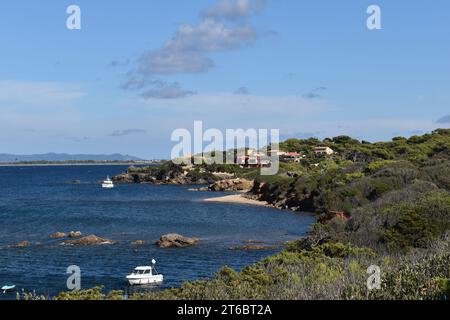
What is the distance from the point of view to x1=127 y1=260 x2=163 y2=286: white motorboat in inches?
1281

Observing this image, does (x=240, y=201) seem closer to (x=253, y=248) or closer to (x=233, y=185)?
(x=233, y=185)

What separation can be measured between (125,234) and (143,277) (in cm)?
2087

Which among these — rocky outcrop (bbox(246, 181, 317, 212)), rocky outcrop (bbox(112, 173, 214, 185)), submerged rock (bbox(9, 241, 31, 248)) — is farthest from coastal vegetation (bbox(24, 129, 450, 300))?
rocky outcrop (bbox(112, 173, 214, 185))

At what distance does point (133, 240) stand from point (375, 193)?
26.6 m

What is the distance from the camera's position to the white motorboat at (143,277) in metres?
32.5

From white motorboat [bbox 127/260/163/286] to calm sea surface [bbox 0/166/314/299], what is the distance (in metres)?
0.60

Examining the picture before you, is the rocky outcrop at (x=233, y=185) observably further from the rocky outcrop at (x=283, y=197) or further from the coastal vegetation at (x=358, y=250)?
the coastal vegetation at (x=358, y=250)

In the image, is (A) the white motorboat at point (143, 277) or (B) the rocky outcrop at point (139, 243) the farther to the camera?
(B) the rocky outcrop at point (139, 243)

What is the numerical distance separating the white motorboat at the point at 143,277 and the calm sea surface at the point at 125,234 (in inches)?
23.7

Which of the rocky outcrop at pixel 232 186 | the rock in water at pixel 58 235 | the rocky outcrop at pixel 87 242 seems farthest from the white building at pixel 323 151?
the rocky outcrop at pixel 87 242

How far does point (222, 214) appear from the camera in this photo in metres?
70.8

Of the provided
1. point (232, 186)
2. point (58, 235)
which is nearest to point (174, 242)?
point (58, 235)

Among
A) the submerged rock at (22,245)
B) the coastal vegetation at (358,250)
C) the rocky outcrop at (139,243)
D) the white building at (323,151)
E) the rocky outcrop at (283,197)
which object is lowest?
the rocky outcrop at (139,243)

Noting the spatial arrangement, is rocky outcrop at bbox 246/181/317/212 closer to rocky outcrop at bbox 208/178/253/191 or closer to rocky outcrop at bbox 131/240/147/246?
Answer: rocky outcrop at bbox 208/178/253/191
